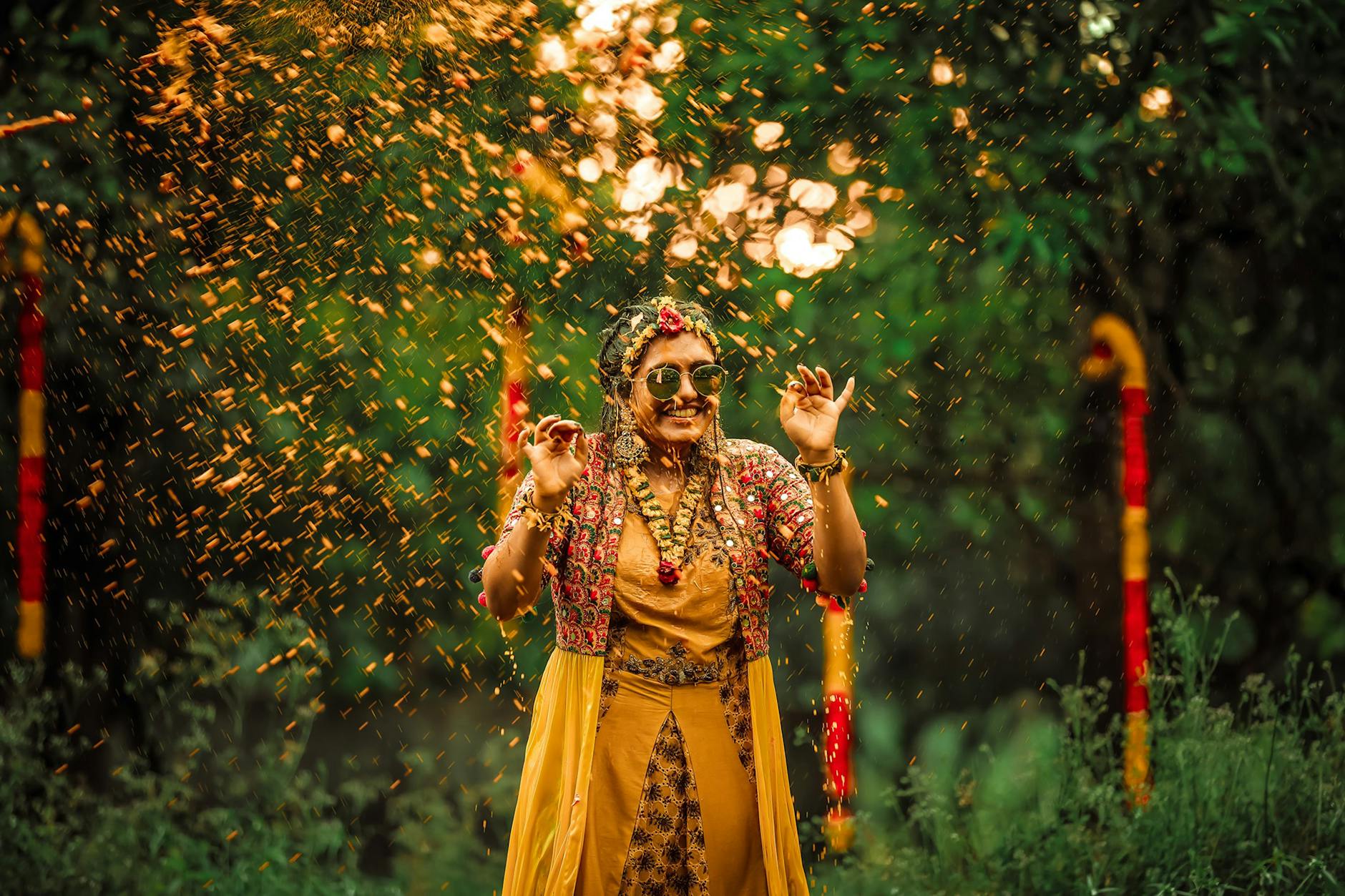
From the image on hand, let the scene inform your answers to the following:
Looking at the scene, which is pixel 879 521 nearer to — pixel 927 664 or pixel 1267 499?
pixel 927 664

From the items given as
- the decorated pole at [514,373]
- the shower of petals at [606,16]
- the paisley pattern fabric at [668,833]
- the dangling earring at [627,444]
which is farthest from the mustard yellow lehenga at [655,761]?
the shower of petals at [606,16]

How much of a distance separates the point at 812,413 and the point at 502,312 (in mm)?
3280

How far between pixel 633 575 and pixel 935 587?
436 centimetres

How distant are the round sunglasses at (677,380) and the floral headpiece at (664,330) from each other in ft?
0.26

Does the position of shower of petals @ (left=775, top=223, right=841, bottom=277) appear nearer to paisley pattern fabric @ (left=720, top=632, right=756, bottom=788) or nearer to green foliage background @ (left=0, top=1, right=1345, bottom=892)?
green foliage background @ (left=0, top=1, right=1345, bottom=892)

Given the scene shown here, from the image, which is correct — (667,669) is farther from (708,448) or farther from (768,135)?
(768,135)

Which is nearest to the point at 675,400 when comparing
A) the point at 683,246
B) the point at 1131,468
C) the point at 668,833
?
the point at 668,833

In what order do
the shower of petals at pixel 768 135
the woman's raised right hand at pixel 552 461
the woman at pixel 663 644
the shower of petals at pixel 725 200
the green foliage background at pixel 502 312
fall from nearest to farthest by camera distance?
1. the woman's raised right hand at pixel 552 461
2. the woman at pixel 663 644
3. the green foliage background at pixel 502 312
4. the shower of petals at pixel 768 135
5. the shower of petals at pixel 725 200

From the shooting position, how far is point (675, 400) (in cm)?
303

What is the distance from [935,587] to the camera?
7.06m

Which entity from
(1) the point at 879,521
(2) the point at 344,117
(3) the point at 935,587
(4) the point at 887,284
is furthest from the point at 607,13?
(3) the point at 935,587

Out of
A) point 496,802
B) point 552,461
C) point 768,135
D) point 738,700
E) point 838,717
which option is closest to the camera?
point 552,461

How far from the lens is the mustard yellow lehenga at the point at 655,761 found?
2945 millimetres

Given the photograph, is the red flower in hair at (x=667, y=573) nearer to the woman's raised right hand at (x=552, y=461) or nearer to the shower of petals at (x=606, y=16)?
the woman's raised right hand at (x=552, y=461)
